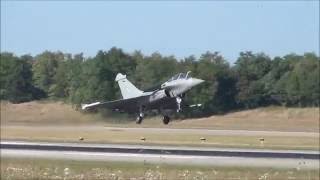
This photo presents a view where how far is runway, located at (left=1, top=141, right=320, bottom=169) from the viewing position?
3459 cm

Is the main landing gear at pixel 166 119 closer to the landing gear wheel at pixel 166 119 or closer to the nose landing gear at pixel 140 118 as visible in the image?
the landing gear wheel at pixel 166 119

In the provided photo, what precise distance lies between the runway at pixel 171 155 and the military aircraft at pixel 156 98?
2147cm

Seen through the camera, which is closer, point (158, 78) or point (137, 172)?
point (158, 78)

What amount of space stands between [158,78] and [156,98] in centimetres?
157

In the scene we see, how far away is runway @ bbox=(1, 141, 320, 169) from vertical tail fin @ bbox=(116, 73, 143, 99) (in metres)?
21.0

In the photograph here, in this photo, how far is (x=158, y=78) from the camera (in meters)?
13.3

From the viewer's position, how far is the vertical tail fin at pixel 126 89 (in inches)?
491

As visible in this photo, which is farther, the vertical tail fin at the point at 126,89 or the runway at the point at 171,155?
the runway at the point at 171,155

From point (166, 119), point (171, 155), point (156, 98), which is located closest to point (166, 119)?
point (166, 119)

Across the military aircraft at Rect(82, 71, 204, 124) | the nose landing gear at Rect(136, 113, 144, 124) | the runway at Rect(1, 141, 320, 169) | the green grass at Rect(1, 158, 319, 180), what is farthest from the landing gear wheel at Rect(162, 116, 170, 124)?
the runway at Rect(1, 141, 320, 169)

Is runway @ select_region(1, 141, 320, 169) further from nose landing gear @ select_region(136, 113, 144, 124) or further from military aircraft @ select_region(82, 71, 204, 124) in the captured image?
nose landing gear @ select_region(136, 113, 144, 124)

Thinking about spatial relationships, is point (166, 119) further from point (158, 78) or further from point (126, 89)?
point (158, 78)

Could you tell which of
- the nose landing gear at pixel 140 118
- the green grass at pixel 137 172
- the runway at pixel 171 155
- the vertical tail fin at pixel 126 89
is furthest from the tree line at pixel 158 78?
the runway at pixel 171 155

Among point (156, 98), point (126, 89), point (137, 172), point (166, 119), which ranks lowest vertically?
point (137, 172)
